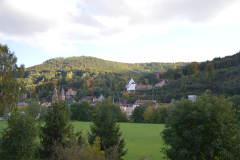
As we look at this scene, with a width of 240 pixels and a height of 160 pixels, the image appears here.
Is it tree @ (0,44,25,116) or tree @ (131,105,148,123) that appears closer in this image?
tree @ (0,44,25,116)

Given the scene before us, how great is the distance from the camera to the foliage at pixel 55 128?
36.2ft

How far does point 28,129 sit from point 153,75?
360 ft

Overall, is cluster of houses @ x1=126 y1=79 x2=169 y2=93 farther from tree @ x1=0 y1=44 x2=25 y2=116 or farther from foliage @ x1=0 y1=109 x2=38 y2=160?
foliage @ x1=0 y1=109 x2=38 y2=160

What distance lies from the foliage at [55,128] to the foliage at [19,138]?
6.13ft

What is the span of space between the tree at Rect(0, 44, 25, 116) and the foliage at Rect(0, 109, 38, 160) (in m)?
8.85

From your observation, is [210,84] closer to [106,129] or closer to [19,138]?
[106,129]

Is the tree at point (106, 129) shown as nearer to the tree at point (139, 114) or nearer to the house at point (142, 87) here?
the tree at point (139, 114)

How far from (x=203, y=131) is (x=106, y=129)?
5.71m

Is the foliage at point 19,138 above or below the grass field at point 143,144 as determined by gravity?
above

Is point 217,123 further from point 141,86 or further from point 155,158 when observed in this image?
point 141,86

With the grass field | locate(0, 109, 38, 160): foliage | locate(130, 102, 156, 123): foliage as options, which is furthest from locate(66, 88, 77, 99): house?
locate(0, 109, 38, 160): foliage

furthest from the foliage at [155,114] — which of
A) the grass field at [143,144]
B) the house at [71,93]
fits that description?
the house at [71,93]

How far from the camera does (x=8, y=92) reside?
17.1 m

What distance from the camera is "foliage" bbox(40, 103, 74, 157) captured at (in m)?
11.0
